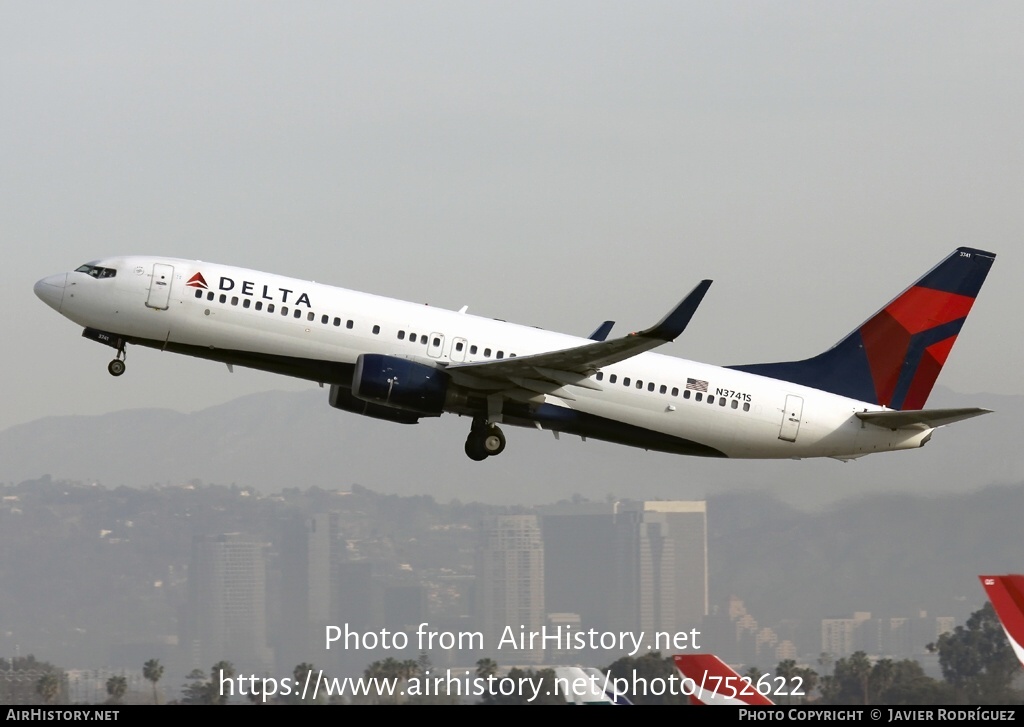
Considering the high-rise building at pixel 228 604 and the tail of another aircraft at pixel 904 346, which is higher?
the tail of another aircraft at pixel 904 346

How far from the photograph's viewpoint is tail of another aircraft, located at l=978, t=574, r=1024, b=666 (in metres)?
24.7

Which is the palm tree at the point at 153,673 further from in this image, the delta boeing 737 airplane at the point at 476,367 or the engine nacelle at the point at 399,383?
the engine nacelle at the point at 399,383

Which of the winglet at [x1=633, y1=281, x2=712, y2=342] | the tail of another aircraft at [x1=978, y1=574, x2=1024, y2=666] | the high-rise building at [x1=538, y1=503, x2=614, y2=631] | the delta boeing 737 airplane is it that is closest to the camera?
the tail of another aircraft at [x1=978, y1=574, x2=1024, y2=666]

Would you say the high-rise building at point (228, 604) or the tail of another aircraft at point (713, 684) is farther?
the high-rise building at point (228, 604)

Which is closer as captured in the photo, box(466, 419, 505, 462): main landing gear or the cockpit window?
the cockpit window

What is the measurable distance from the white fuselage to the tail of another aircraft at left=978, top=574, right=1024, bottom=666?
11.8m

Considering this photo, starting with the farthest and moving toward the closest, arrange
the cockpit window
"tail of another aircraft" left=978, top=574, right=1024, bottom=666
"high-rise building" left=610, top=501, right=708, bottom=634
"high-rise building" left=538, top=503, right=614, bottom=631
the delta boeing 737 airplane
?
"high-rise building" left=538, top=503, right=614, bottom=631
"high-rise building" left=610, top=501, right=708, bottom=634
the cockpit window
the delta boeing 737 airplane
"tail of another aircraft" left=978, top=574, right=1024, bottom=666

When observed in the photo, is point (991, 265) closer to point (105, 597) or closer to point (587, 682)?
point (587, 682)

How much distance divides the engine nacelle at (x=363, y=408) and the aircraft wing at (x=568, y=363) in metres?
2.44

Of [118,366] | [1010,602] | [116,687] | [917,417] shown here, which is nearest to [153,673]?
[116,687]

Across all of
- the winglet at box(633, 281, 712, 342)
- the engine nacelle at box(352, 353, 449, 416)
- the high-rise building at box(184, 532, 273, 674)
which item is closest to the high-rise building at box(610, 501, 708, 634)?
the high-rise building at box(184, 532, 273, 674)

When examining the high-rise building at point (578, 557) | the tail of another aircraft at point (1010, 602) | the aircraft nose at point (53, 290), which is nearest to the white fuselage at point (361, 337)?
the aircraft nose at point (53, 290)

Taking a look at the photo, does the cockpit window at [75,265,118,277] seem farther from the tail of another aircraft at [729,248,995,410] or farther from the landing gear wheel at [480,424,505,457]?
the tail of another aircraft at [729,248,995,410]

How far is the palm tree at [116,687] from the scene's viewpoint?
5266cm
